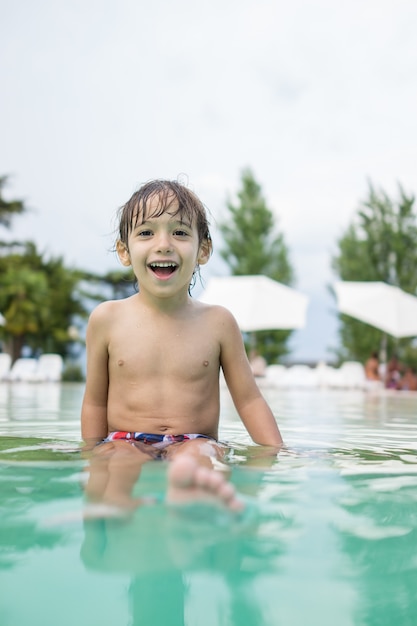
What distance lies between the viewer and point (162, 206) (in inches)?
103

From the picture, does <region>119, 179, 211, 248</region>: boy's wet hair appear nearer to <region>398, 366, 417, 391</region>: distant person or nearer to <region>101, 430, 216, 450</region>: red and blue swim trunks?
<region>101, 430, 216, 450</region>: red and blue swim trunks

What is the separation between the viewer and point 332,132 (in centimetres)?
3912

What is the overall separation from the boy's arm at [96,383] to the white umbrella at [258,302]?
45.7 feet

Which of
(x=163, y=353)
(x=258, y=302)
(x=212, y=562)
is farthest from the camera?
(x=258, y=302)

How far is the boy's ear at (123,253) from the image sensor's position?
9.33ft

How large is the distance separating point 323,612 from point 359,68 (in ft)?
114

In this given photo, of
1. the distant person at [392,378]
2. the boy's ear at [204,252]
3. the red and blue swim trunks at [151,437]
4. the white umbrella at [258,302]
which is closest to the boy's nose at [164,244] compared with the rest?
the boy's ear at [204,252]

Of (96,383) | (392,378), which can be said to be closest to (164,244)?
(96,383)

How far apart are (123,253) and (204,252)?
324 mm

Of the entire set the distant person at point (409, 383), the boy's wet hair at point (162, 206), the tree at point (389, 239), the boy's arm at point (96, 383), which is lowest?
the boy's arm at point (96, 383)

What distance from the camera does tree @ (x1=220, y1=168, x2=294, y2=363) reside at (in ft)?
89.2

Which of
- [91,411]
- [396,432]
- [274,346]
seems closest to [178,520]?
[91,411]

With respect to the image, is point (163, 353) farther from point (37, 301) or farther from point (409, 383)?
point (37, 301)

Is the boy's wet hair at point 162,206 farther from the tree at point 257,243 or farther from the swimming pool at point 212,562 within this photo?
the tree at point 257,243
